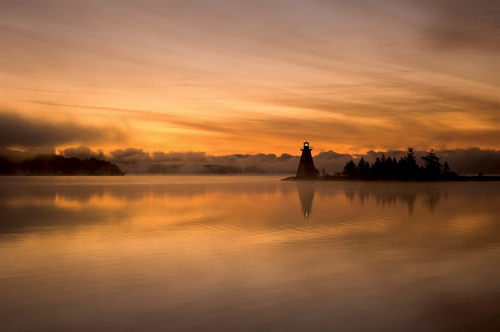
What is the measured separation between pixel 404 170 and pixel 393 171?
3295mm

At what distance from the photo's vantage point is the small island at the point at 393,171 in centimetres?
12188

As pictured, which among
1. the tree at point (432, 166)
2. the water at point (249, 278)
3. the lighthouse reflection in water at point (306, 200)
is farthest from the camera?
the tree at point (432, 166)

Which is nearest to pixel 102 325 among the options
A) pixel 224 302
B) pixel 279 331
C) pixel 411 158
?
pixel 224 302

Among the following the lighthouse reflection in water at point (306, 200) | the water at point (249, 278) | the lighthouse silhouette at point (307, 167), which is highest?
the lighthouse silhouette at point (307, 167)

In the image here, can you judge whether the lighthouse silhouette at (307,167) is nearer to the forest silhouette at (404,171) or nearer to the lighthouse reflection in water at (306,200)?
the forest silhouette at (404,171)

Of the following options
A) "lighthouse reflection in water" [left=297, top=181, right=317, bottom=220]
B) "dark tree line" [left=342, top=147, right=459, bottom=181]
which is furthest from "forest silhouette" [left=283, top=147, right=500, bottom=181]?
"lighthouse reflection in water" [left=297, top=181, right=317, bottom=220]

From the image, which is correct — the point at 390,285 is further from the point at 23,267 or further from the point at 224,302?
the point at 23,267

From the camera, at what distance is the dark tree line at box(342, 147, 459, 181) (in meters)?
122

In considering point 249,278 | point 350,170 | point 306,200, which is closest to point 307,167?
point 350,170

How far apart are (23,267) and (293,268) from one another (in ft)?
29.5

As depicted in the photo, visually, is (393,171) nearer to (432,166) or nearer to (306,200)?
(432,166)

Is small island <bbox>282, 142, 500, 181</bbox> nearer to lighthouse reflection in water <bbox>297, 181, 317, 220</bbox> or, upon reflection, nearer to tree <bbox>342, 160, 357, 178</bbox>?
tree <bbox>342, 160, 357, 178</bbox>

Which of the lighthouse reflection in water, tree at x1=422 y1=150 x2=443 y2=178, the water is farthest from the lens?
tree at x1=422 y1=150 x2=443 y2=178

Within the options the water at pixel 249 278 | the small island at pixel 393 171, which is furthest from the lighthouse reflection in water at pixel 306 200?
the small island at pixel 393 171
